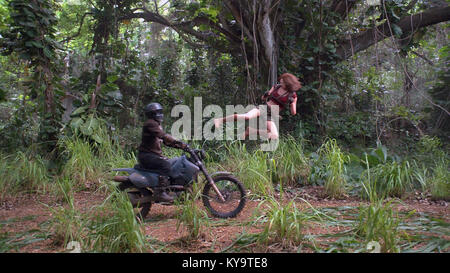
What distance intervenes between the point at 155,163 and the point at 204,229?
38.1 inches

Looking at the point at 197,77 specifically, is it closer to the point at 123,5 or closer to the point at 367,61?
the point at 123,5

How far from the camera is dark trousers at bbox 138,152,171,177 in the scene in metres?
3.63

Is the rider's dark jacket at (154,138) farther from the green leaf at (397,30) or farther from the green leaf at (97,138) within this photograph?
the green leaf at (397,30)

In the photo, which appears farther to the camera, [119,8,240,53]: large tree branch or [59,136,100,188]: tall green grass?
[119,8,240,53]: large tree branch

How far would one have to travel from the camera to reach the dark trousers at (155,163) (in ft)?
11.9

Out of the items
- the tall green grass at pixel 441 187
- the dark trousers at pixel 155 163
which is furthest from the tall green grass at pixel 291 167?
the dark trousers at pixel 155 163

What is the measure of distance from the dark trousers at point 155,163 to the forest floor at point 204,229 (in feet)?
1.67

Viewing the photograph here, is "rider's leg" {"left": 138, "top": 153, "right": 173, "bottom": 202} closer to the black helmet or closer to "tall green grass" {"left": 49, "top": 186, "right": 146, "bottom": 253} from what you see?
the black helmet

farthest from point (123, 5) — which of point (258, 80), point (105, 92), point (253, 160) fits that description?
point (253, 160)

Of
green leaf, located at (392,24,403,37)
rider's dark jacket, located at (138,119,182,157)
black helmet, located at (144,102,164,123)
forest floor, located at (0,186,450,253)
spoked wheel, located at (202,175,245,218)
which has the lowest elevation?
forest floor, located at (0,186,450,253)

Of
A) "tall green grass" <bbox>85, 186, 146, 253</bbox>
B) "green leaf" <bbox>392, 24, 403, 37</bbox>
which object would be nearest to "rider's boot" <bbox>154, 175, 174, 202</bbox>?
"tall green grass" <bbox>85, 186, 146, 253</bbox>

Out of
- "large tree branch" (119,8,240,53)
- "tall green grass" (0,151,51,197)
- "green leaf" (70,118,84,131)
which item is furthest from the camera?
"large tree branch" (119,8,240,53)

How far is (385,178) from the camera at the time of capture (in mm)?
4492

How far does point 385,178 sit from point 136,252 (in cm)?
335
